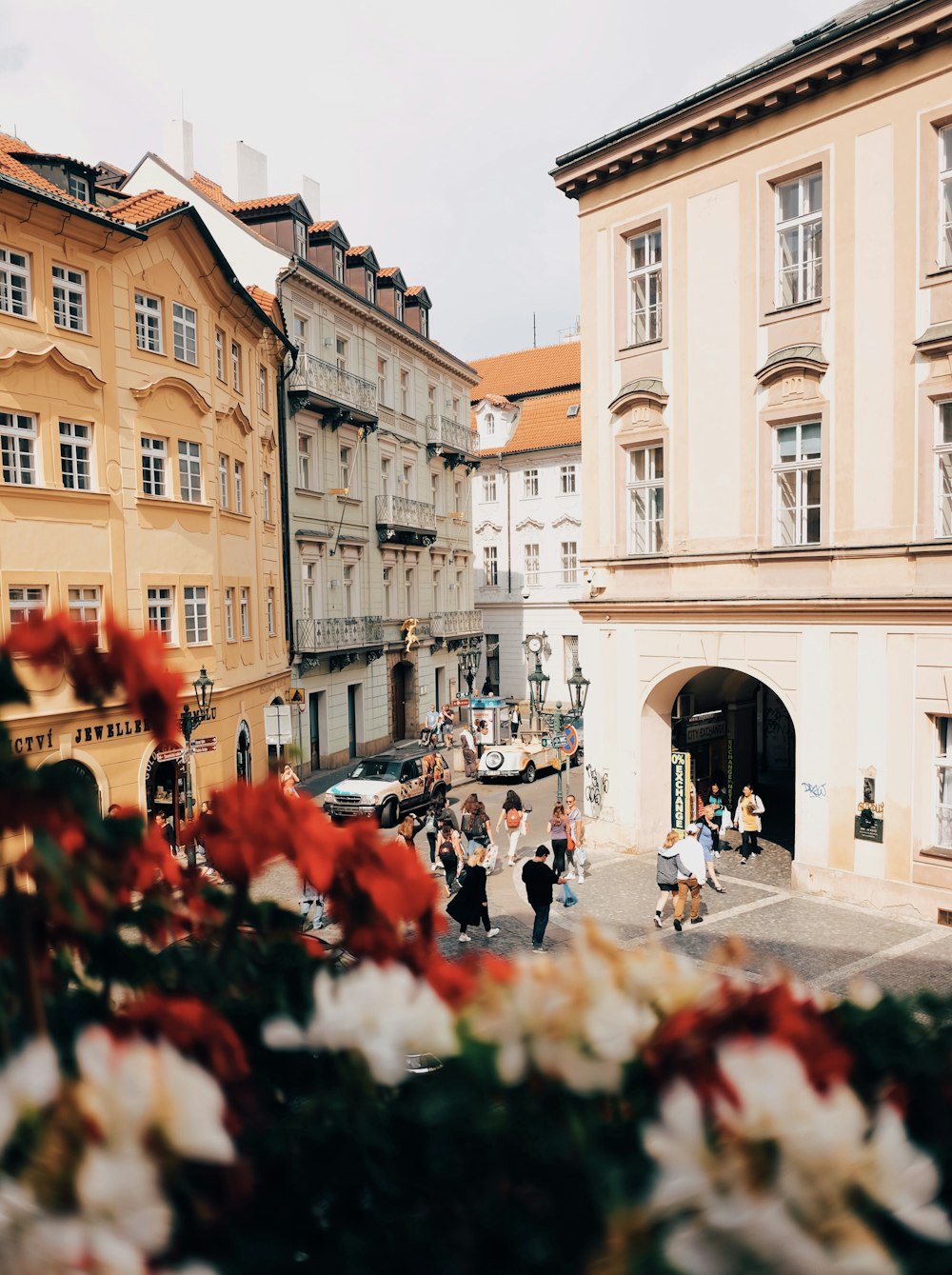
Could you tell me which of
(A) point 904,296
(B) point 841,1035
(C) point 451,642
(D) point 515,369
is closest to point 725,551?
(A) point 904,296

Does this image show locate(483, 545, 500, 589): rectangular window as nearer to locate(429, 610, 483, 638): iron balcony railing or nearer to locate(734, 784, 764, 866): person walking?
locate(429, 610, 483, 638): iron balcony railing

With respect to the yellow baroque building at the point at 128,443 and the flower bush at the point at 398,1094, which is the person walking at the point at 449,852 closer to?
the yellow baroque building at the point at 128,443

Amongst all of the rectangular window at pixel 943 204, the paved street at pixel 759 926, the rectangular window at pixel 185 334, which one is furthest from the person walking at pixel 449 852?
the rectangular window at pixel 185 334

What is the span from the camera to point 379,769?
883 inches

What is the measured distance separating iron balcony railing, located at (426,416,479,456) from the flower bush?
1494 inches

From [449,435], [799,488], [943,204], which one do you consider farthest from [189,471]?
[449,435]

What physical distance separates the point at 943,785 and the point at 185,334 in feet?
57.8

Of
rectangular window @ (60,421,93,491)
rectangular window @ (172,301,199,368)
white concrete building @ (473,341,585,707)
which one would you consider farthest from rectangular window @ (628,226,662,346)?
white concrete building @ (473,341,585,707)

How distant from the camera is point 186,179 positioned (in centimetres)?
2939

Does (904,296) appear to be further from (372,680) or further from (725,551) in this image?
(372,680)

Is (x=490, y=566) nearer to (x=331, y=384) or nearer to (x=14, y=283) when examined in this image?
(x=331, y=384)

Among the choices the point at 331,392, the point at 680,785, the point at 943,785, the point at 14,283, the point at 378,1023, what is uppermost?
the point at 331,392

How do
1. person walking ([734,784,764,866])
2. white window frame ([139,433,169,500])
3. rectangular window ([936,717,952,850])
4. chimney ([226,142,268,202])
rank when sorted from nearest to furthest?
rectangular window ([936,717,952,850]) < person walking ([734,784,764,866]) < white window frame ([139,433,169,500]) < chimney ([226,142,268,202])

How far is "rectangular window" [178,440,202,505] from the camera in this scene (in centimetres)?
2089
